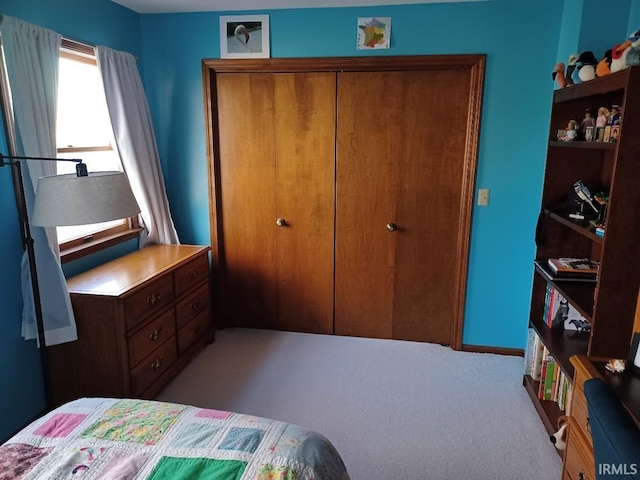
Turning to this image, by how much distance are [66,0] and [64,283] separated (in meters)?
1.46

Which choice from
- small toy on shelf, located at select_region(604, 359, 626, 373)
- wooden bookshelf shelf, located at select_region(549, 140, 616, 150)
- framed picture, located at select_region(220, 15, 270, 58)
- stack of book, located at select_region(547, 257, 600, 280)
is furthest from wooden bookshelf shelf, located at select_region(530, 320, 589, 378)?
framed picture, located at select_region(220, 15, 270, 58)

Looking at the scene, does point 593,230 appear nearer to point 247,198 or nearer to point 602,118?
point 602,118

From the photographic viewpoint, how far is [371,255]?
3.21m

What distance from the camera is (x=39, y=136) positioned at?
2125 mm

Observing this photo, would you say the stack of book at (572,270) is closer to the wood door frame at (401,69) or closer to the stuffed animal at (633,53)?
the wood door frame at (401,69)

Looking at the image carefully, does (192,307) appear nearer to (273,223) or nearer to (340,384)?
(273,223)

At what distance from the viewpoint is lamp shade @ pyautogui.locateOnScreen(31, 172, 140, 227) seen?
163 cm

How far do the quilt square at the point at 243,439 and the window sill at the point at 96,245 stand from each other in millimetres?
1553

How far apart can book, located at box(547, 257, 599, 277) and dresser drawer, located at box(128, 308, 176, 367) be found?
83.7 inches

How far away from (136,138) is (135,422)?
6.36 ft

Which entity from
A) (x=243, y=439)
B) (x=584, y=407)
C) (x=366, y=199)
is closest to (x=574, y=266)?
(x=584, y=407)

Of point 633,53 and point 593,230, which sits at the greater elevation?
point 633,53

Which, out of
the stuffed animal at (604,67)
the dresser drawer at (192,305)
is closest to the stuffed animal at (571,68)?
the stuffed animal at (604,67)

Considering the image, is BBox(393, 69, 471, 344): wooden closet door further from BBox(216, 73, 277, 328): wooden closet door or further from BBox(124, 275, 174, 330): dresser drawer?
BBox(124, 275, 174, 330): dresser drawer
